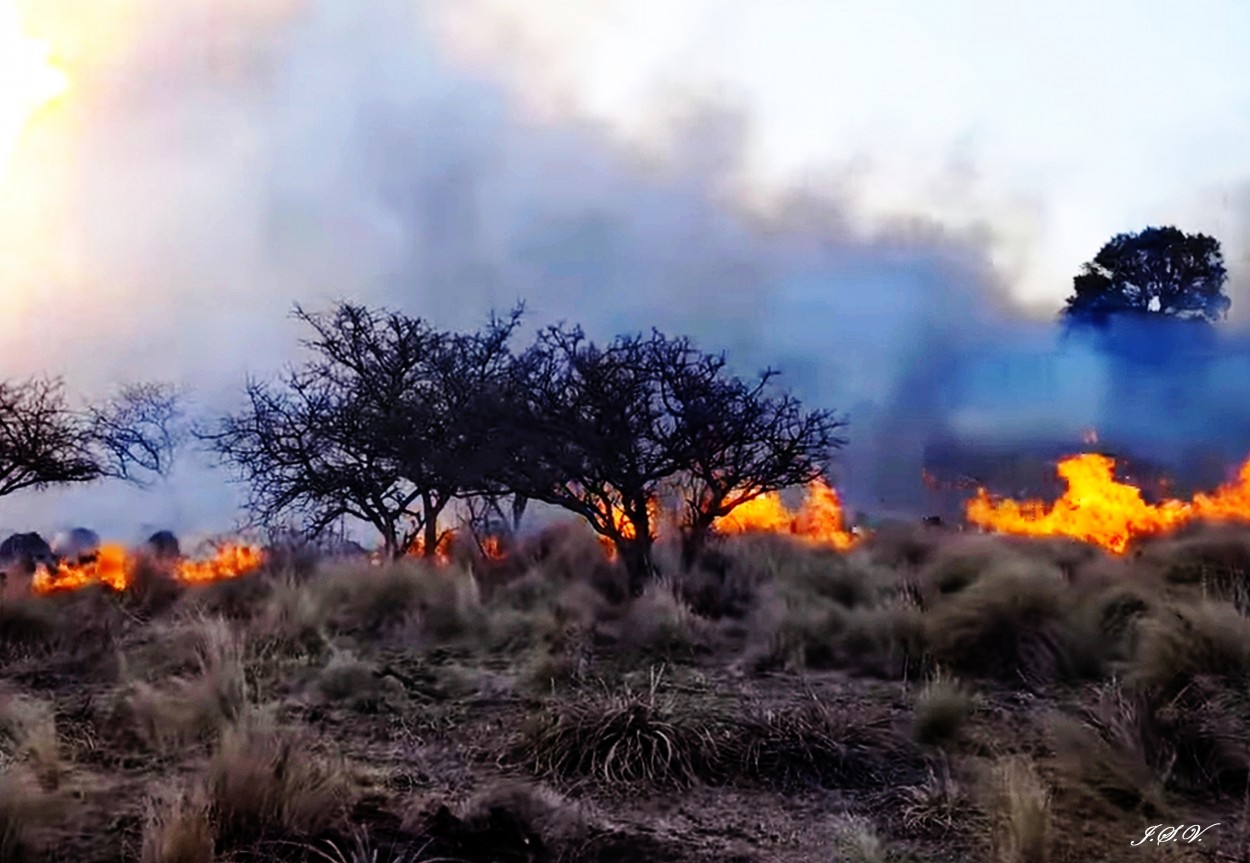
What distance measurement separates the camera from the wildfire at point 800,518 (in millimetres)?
21266

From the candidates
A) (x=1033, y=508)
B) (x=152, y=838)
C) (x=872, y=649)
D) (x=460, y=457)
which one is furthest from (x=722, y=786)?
(x=1033, y=508)

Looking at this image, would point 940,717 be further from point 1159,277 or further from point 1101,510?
point 1159,277

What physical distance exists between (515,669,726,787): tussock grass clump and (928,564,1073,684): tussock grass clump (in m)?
3.27

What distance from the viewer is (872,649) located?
10.6 m

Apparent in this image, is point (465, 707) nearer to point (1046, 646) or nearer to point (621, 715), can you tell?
point (621, 715)

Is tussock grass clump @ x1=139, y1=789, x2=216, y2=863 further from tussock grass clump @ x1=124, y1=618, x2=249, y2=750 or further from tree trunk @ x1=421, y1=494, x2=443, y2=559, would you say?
tree trunk @ x1=421, y1=494, x2=443, y2=559

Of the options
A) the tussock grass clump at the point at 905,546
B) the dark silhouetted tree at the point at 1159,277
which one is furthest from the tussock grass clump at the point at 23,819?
the dark silhouetted tree at the point at 1159,277

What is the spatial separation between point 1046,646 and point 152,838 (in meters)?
7.45

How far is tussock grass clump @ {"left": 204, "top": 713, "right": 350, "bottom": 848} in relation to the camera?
540 cm

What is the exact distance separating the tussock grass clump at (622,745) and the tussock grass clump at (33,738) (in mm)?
2662

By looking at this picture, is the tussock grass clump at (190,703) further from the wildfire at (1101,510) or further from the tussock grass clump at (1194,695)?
the wildfire at (1101,510)

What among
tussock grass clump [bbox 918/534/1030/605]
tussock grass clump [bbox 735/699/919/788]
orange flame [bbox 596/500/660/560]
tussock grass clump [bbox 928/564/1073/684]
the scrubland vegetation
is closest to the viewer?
the scrubland vegetation
